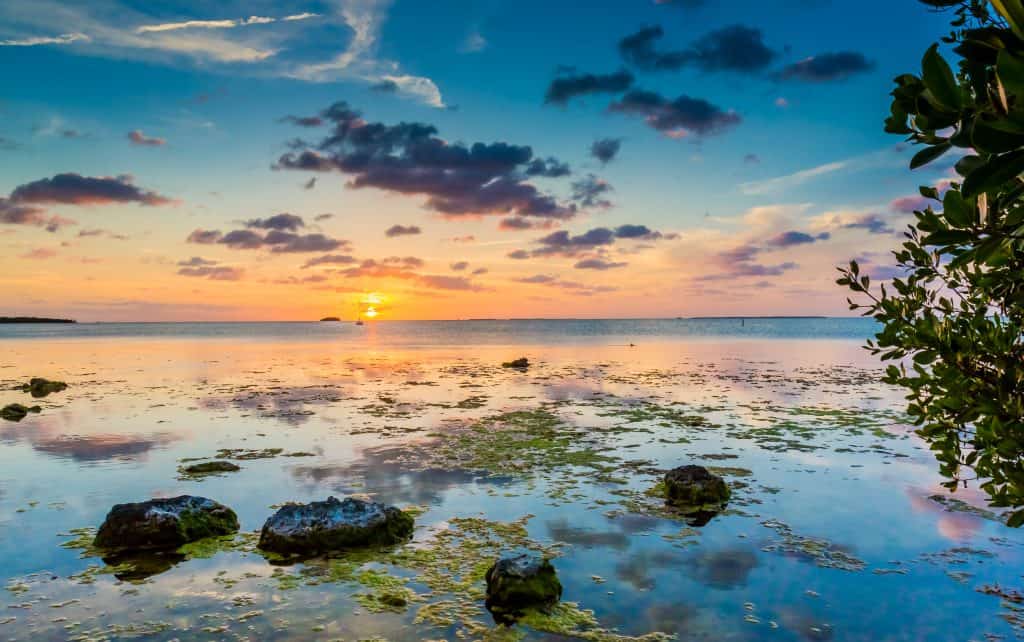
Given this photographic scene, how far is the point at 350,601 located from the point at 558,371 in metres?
37.5

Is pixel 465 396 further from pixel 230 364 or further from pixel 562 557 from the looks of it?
pixel 230 364

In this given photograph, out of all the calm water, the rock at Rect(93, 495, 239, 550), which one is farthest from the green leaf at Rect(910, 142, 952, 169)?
the rock at Rect(93, 495, 239, 550)

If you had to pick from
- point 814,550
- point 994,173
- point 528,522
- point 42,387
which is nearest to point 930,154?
point 994,173

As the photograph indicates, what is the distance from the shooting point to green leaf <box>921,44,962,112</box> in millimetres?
1729

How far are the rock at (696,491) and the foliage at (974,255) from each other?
8561mm

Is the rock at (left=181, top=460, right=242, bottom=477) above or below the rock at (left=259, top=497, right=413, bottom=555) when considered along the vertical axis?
below

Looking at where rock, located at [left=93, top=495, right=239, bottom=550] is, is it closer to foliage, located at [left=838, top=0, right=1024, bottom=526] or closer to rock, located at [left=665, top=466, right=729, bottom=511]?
rock, located at [left=665, top=466, right=729, bottom=511]

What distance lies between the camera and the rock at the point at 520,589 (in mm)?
8938

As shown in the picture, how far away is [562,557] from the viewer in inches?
424

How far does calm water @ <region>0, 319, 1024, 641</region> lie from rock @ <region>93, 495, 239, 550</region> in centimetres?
49

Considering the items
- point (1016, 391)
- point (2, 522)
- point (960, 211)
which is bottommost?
point (2, 522)

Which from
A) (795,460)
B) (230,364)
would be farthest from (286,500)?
(230,364)

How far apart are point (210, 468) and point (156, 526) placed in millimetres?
5707

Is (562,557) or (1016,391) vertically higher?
(1016,391)
